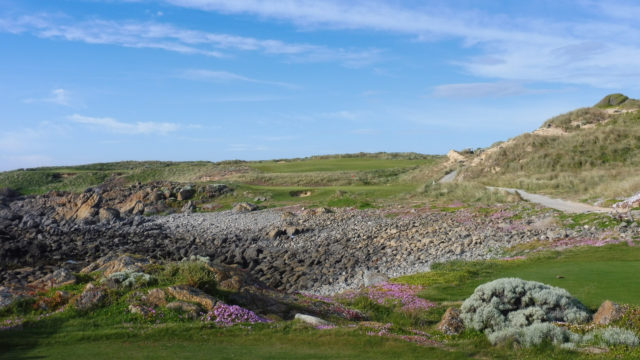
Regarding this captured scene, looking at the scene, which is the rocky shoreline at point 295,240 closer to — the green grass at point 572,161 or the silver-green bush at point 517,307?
the silver-green bush at point 517,307

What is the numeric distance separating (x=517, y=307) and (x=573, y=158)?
4306 centimetres

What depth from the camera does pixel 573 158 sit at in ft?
166

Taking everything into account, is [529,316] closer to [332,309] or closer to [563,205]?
[332,309]

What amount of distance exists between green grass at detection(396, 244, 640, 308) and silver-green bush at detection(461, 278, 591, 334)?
5.78 feet

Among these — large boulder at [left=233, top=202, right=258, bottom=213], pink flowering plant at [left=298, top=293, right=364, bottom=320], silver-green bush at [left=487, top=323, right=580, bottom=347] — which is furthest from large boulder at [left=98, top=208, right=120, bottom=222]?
silver-green bush at [left=487, top=323, right=580, bottom=347]

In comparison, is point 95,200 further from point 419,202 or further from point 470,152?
point 470,152

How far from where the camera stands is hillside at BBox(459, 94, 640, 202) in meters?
40.9

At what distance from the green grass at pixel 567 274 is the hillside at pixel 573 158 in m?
15.4

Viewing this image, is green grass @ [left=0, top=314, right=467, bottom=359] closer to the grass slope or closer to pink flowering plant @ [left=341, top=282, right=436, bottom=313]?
the grass slope

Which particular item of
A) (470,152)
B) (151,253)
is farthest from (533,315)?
(470,152)

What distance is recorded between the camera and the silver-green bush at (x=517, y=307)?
39.9 ft

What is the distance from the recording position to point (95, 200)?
5634 centimetres

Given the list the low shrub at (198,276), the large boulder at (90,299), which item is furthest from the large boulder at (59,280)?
the low shrub at (198,276)

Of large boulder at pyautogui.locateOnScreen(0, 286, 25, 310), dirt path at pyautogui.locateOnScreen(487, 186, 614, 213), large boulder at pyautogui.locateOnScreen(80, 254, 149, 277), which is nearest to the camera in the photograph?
large boulder at pyautogui.locateOnScreen(0, 286, 25, 310)
